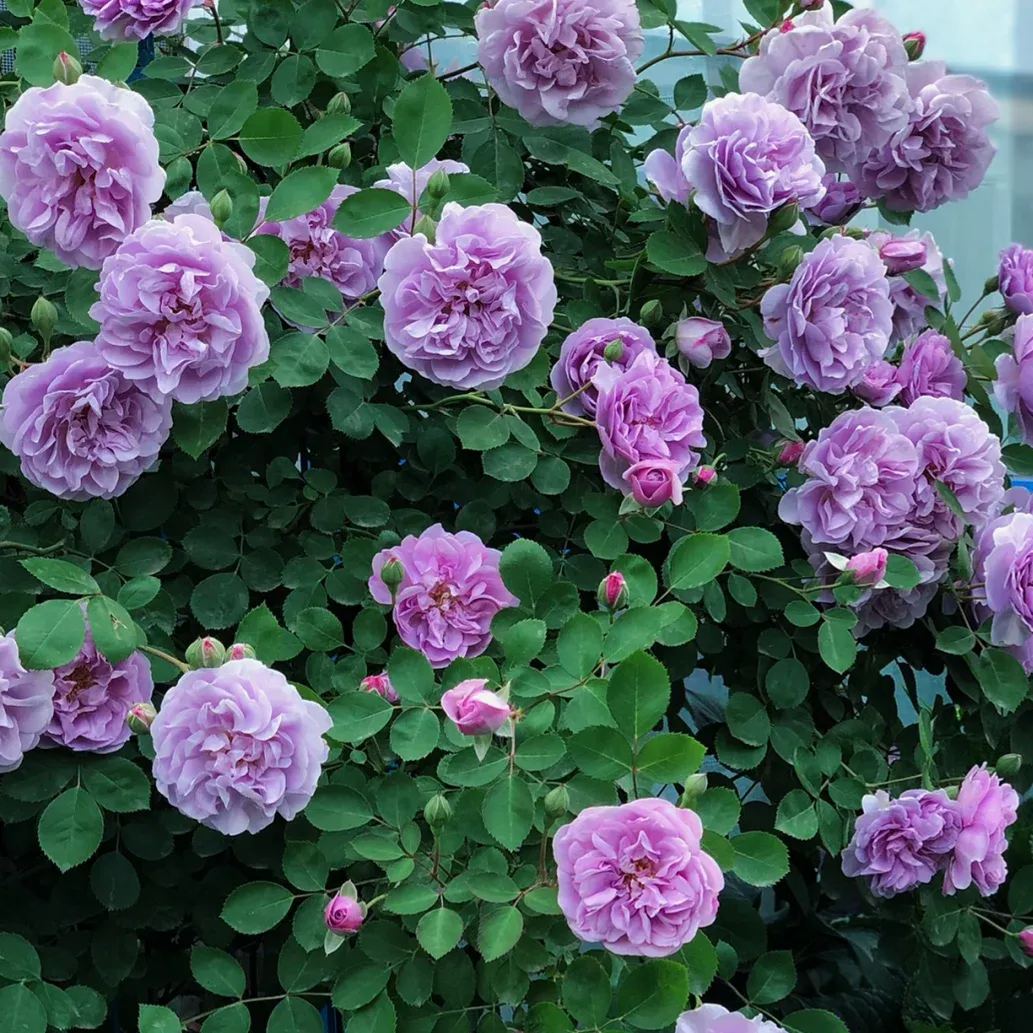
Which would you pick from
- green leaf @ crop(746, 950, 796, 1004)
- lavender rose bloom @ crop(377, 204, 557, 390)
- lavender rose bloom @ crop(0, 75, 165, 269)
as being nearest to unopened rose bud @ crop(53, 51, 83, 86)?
lavender rose bloom @ crop(0, 75, 165, 269)

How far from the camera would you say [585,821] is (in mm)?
704

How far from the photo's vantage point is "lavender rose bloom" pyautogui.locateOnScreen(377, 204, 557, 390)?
2.84 feet

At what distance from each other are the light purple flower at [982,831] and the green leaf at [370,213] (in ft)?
1.88

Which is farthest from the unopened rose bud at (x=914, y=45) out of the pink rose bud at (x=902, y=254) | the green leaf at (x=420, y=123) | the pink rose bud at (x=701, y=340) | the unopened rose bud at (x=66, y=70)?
the unopened rose bud at (x=66, y=70)

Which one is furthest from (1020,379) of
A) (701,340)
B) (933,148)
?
(701,340)

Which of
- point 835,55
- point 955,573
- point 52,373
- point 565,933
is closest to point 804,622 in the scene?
point 955,573

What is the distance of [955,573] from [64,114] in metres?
0.75

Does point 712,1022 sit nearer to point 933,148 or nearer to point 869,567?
point 869,567

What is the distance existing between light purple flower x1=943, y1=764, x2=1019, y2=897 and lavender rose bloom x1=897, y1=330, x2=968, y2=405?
33 cm

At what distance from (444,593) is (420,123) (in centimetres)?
32

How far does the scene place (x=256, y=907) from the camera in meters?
0.84

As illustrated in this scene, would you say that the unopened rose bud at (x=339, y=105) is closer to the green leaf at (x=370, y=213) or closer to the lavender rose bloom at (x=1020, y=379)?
the green leaf at (x=370, y=213)

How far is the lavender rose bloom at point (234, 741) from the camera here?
0.76m

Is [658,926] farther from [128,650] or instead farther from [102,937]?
[102,937]
